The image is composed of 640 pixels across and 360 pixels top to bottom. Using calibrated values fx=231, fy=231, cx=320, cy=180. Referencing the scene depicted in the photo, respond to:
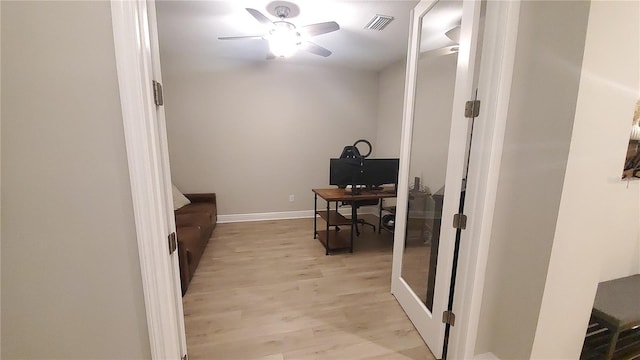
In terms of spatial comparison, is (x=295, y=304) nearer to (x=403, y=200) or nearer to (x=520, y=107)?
(x=403, y=200)

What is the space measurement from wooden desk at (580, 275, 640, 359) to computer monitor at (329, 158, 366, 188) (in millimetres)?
2123

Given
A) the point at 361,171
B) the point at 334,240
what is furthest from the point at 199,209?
the point at 361,171

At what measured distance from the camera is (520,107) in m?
1.17

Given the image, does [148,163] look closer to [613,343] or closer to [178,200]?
[613,343]

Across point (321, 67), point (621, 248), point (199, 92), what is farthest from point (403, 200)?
point (199, 92)

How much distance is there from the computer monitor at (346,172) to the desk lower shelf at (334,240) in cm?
70

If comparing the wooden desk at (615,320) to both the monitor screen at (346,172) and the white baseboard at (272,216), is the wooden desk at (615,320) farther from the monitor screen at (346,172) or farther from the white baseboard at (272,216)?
the white baseboard at (272,216)

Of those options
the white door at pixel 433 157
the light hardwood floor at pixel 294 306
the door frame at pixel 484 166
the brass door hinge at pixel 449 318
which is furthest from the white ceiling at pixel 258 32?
the light hardwood floor at pixel 294 306

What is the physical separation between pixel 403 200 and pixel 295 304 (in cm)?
130

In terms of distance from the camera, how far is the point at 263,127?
3.95m

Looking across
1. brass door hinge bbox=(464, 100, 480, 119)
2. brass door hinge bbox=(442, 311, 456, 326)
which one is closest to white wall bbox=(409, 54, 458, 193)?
brass door hinge bbox=(464, 100, 480, 119)

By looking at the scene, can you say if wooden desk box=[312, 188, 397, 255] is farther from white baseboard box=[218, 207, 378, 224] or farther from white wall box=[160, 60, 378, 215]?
white wall box=[160, 60, 378, 215]

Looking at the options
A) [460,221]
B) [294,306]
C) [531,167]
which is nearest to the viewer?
[531,167]

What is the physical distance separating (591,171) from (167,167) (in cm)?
190
